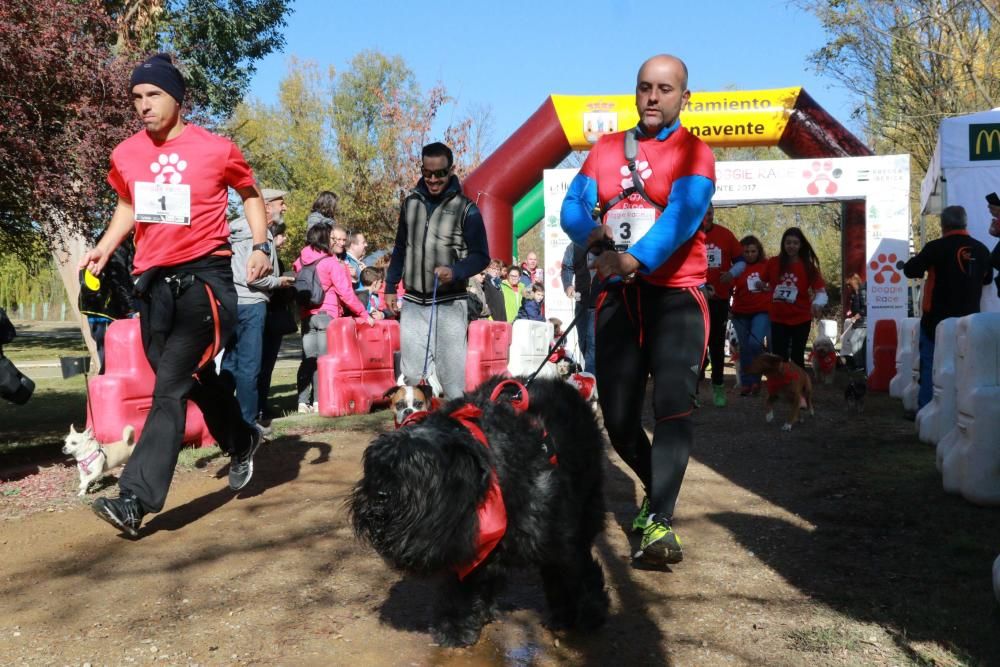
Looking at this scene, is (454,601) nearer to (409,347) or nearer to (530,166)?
(409,347)

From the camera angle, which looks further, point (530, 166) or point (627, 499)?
point (530, 166)

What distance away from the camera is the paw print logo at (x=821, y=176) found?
15.3 meters

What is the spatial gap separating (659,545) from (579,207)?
1.60m

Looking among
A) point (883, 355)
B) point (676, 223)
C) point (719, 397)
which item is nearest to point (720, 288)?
point (719, 397)

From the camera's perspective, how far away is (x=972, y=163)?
12.6 metres

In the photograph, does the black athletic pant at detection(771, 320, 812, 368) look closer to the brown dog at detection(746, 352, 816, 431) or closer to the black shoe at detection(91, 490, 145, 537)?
the brown dog at detection(746, 352, 816, 431)

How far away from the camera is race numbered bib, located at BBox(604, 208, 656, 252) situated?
4.02 meters

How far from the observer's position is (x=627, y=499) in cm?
565

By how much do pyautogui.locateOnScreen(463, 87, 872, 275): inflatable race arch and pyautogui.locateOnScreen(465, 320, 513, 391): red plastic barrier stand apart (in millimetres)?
5837

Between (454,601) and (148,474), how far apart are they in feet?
6.40

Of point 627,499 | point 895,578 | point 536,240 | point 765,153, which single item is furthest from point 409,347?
point 536,240

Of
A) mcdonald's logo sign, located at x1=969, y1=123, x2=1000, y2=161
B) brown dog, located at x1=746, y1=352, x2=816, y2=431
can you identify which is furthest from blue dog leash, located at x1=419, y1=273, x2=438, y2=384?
mcdonald's logo sign, located at x1=969, y1=123, x2=1000, y2=161

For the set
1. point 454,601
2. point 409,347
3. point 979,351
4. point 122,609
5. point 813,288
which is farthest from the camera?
point 813,288

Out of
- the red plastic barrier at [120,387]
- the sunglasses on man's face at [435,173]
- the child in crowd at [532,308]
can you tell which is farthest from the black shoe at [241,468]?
the child in crowd at [532,308]
